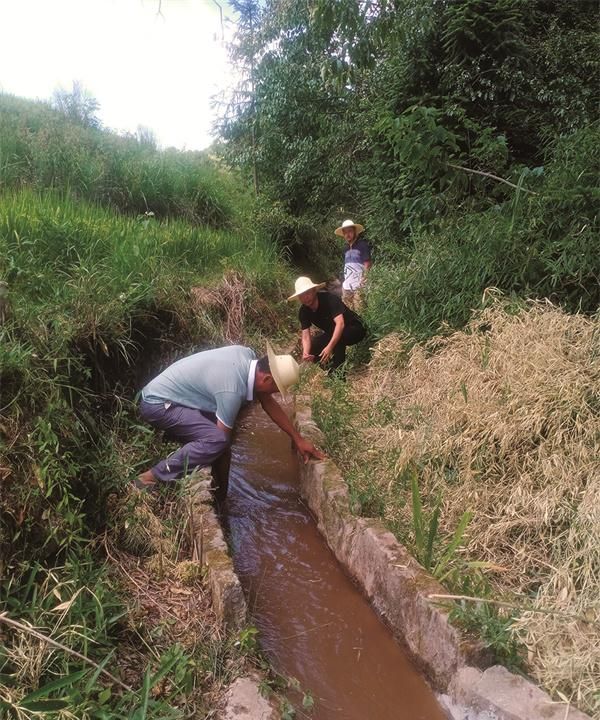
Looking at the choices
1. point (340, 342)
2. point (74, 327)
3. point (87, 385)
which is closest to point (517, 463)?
point (340, 342)

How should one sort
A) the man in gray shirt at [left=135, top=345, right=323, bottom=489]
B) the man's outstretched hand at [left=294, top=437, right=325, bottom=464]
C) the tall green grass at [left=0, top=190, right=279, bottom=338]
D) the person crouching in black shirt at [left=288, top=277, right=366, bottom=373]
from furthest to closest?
the person crouching in black shirt at [left=288, top=277, right=366, bottom=373] < the man's outstretched hand at [left=294, top=437, right=325, bottom=464] < the tall green grass at [left=0, top=190, right=279, bottom=338] < the man in gray shirt at [left=135, top=345, right=323, bottom=489]

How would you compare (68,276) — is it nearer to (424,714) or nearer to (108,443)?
(108,443)

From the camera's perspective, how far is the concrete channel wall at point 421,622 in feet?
6.70

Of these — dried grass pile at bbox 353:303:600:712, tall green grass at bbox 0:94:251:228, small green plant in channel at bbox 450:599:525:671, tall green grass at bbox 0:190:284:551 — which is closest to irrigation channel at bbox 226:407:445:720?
small green plant in channel at bbox 450:599:525:671

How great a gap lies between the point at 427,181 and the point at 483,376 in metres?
3.55

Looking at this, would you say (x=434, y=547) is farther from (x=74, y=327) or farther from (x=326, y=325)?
(x=326, y=325)

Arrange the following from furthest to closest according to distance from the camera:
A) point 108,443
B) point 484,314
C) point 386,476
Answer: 1. point 484,314
2. point 386,476
3. point 108,443

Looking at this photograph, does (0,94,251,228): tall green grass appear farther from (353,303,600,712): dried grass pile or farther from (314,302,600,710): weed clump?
(353,303,600,712): dried grass pile

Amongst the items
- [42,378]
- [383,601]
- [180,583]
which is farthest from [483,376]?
[42,378]

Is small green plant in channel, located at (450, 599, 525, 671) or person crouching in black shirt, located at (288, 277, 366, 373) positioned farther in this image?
person crouching in black shirt, located at (288, 277, 366, 373)

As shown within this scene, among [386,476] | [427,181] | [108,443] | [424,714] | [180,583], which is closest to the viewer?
[424,714]

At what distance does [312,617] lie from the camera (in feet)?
9.43

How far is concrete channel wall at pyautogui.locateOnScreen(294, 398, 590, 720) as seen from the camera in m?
2.04

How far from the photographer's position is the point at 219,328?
5.43 m
